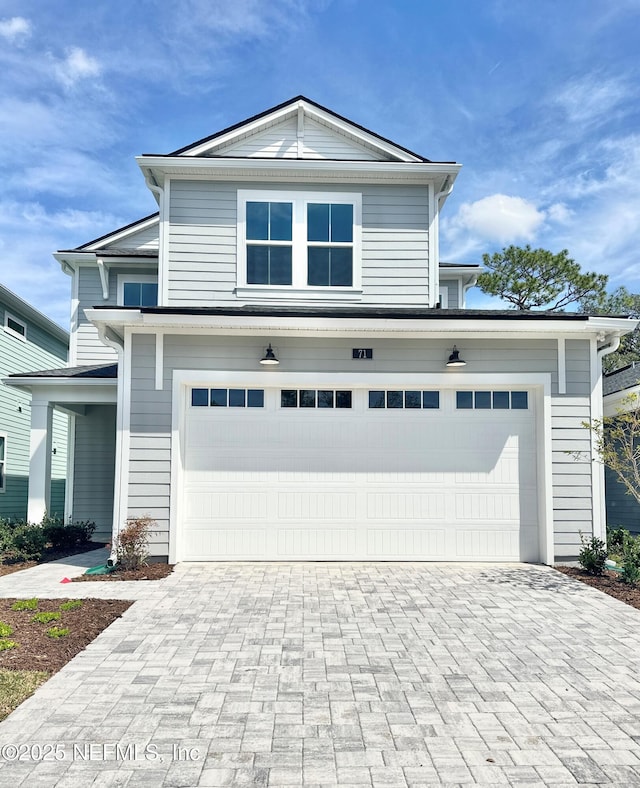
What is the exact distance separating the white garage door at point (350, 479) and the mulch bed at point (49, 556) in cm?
263

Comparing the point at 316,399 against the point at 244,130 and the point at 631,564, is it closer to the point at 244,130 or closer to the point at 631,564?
the point at 631,564

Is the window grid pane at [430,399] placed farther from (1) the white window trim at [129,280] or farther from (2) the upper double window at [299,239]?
(1) the white window trim at [129,280]

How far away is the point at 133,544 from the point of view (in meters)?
7.30

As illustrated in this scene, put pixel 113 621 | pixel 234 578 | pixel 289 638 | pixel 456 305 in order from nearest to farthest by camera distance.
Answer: pixel 289 638 → pixel 113 621 → pixel 234 578 → pixel 456 305

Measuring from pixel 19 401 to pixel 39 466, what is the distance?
5.35 meters

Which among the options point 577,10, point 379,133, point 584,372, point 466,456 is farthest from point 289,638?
point 577,10

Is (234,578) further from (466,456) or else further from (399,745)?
(399,745)

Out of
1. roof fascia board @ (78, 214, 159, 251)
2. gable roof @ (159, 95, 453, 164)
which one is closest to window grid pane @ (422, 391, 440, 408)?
gable roof @ (159, 95, 453, 164)

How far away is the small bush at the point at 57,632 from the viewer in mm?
4770

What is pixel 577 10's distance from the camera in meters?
9.37

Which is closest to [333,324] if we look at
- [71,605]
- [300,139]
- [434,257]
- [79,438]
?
[434,257]

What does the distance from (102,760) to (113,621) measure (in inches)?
99.4

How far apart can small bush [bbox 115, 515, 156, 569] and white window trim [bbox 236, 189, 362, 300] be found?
4026 mm

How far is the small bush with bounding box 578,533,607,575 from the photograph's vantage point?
7.16 m
